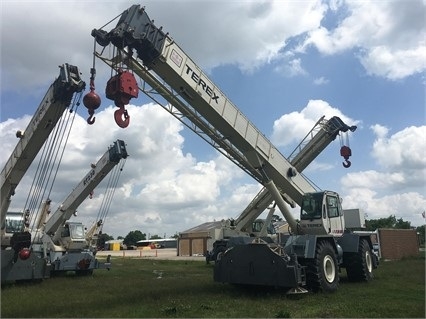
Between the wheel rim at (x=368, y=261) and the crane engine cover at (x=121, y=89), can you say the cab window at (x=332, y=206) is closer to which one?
the wheel rim at (x=368, y=261)

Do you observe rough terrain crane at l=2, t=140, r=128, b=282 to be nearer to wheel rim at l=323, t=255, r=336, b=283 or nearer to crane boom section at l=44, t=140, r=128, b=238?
crane boom section at l=44, t=140, r=128, b=238

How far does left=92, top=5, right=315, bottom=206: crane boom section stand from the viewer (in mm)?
10906

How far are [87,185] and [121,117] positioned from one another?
12833 mm

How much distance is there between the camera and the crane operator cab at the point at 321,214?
526 inches

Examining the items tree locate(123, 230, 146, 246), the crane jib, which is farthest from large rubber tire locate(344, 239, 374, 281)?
tree locate(123, 230, 146, 246)

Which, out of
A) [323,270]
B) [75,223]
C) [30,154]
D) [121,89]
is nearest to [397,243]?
[323,270]

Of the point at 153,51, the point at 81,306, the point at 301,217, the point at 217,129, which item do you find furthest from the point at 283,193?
the point at 81,306

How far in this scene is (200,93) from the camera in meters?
12.4

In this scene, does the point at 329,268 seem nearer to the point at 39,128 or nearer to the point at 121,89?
the point at 121,89

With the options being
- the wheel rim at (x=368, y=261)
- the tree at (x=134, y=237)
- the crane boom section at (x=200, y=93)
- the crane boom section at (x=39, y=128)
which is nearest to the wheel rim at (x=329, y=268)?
the wheel rim at (x=368, y=261)

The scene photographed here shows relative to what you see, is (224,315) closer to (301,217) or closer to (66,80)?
(301,217)

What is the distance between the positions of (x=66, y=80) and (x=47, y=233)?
1182cm

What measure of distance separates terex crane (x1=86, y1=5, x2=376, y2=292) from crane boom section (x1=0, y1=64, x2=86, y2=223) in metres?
2.38

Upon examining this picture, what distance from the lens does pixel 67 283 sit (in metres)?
15.4
